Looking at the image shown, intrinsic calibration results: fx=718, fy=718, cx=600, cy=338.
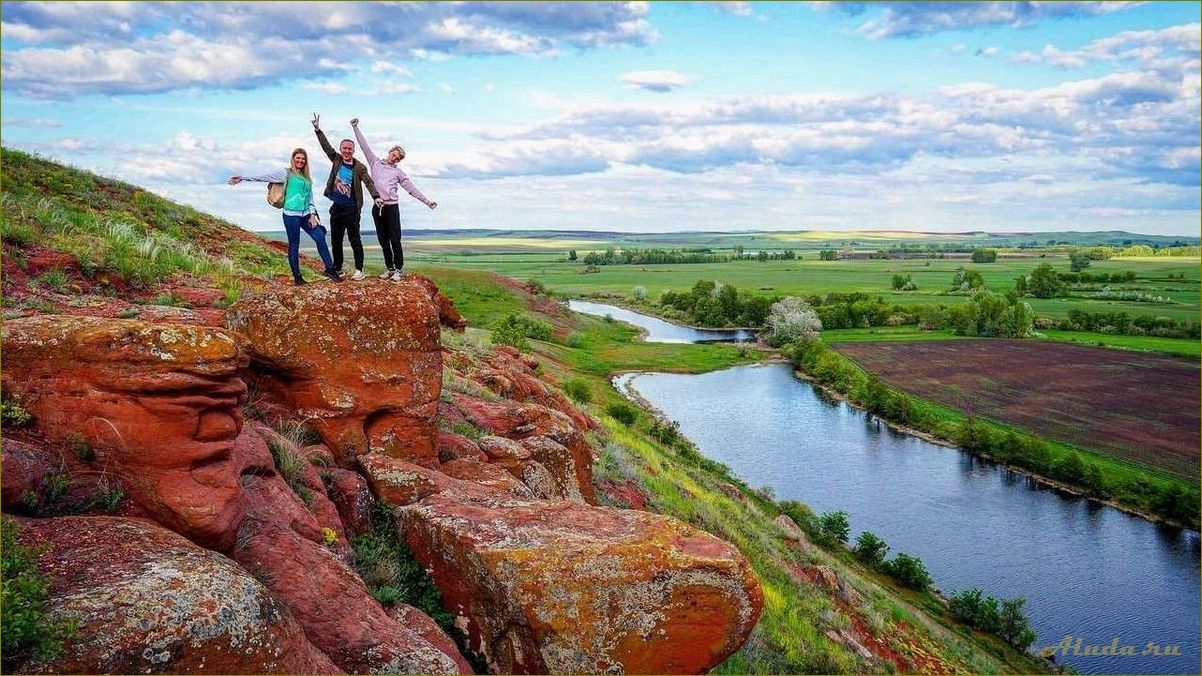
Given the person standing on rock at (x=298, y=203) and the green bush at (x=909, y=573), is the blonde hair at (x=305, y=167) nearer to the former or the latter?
the person standing on rock at (x=298, y=203)

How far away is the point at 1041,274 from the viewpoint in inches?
5758

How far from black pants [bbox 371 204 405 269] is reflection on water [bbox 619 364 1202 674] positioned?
104 feet

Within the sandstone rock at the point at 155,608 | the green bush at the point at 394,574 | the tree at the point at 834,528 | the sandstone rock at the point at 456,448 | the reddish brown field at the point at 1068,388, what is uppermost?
the sandstone rock at the point at 155,608

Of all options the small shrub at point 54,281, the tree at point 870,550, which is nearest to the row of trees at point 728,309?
the tree at point 870,550

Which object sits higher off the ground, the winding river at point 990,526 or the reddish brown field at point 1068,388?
the reddish brown field at point 1068,388

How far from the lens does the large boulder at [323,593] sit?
7090 millimetres

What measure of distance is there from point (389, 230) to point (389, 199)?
58cm

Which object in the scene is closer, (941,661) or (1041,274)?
(941,661)

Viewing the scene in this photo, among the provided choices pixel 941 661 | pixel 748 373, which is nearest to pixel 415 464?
pixel 941 661

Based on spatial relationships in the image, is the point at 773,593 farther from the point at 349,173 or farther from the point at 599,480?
the point at 349,173

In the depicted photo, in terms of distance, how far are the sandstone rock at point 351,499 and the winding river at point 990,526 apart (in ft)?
103

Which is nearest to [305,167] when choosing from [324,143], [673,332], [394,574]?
[324,143]

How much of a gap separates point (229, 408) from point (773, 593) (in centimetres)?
1465

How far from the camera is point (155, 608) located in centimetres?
555
